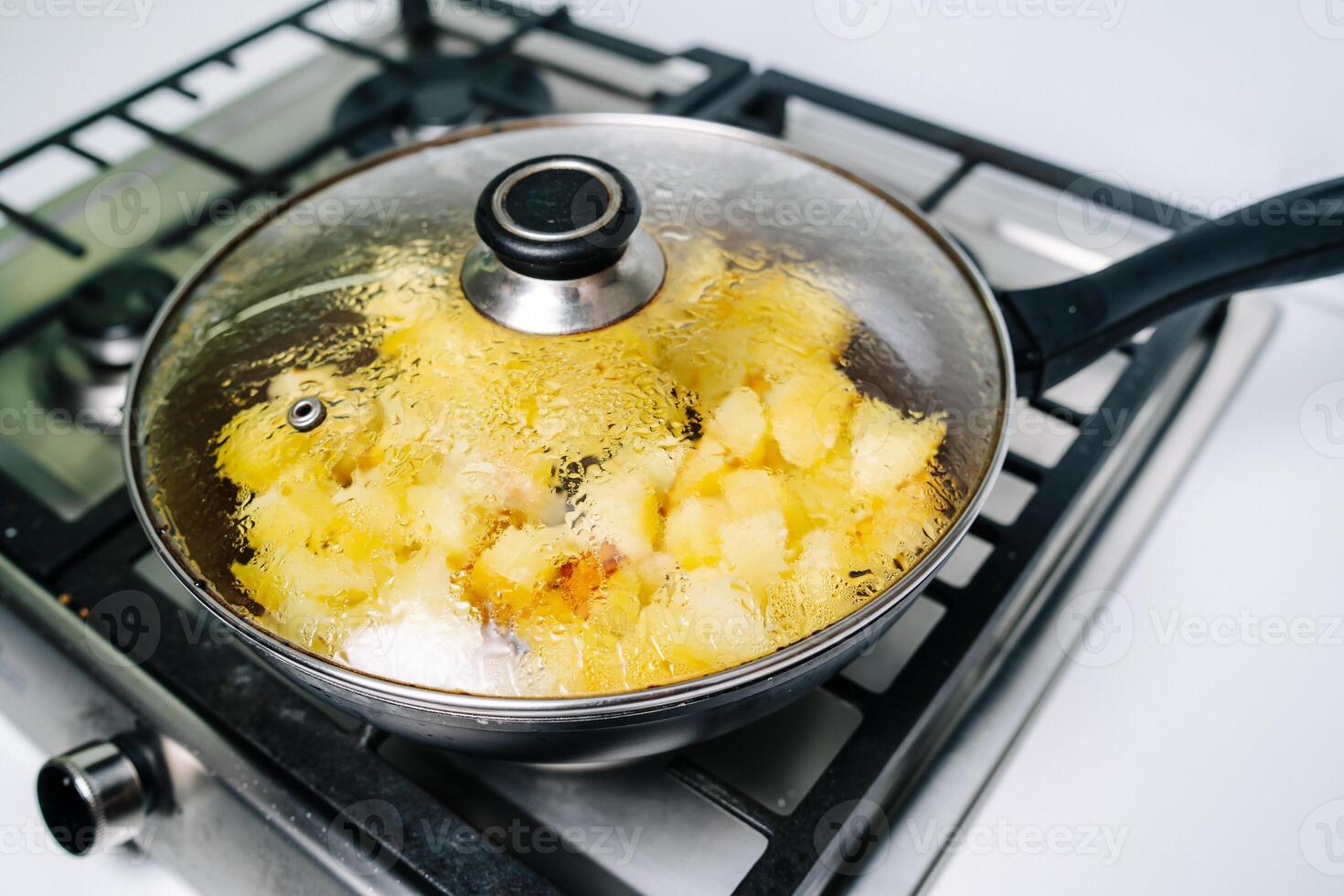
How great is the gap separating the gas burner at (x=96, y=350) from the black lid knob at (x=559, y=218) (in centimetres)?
52

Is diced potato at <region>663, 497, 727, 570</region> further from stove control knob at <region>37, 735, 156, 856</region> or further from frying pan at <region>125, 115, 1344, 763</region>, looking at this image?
stove control knob at <region>37, 735, 156, 856</region>

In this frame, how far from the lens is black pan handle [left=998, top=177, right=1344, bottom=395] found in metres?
0.69

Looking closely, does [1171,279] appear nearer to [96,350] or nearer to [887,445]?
[887,445]

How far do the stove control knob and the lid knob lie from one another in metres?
0.39

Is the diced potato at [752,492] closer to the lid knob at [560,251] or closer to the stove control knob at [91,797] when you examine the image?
the lid knob at [560,251]

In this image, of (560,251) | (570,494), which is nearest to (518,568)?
(570,494)

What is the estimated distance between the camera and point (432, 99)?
115cm

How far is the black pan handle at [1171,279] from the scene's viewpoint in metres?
0.69

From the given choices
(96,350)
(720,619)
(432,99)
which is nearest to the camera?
(720,619)

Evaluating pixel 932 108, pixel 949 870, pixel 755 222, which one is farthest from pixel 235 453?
pixel 932 108

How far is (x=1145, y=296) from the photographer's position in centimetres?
71

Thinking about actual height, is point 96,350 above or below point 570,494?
below

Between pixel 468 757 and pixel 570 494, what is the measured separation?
24 centimetres

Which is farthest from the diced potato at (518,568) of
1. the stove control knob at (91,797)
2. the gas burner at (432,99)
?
the gas burner at (432,99)
